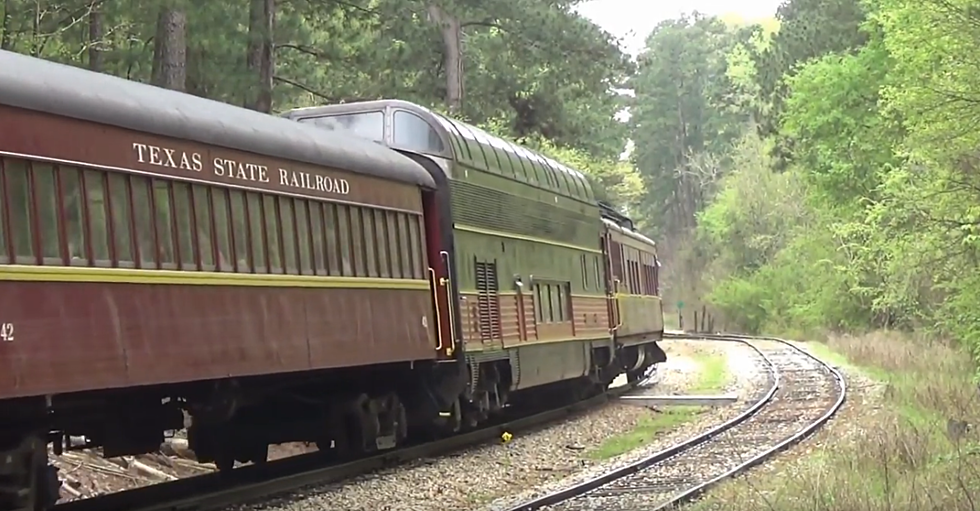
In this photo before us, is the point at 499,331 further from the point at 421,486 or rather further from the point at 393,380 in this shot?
the point at 421,486

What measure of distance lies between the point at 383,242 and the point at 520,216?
178 inches

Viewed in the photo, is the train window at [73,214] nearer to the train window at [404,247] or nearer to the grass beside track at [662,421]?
the train window at [404,247]

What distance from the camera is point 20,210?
743 centimetres

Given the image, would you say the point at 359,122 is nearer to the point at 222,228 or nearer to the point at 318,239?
the point at 318,239

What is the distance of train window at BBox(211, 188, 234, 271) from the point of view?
9.35 m

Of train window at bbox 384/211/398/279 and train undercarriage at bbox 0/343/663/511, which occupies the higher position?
train window at bbox 384/211/398/279

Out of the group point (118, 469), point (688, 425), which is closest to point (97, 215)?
point (118, 469)

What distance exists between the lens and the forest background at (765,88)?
671 inches

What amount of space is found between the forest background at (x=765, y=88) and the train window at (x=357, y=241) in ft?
17.8

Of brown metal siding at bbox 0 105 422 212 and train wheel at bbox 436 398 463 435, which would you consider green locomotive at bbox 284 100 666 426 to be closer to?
train wheel at bbox 436 398 463 435

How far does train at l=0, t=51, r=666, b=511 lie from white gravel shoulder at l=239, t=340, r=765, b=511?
2.19 feet

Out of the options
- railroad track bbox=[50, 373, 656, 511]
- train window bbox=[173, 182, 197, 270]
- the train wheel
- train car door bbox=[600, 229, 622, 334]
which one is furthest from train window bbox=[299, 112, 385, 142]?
train car door bbox=[600, 229, 622, 334]

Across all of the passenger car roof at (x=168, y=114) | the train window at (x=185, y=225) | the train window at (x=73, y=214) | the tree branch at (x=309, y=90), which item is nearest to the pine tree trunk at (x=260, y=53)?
the tree branch at (x=309, y=90)

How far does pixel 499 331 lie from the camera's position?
49.3 feet
